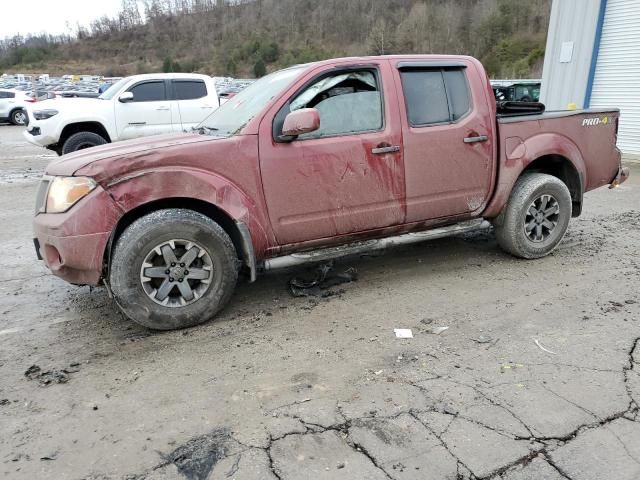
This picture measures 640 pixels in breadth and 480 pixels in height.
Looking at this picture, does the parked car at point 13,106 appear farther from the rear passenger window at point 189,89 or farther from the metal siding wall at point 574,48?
the metal siding wall at point 574,48

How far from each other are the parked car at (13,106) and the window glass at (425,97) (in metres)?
23.5

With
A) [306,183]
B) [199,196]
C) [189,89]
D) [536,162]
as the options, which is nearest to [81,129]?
[189,89]

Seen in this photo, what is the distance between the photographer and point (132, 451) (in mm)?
2393

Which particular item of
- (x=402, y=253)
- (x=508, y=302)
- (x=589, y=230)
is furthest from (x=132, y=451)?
(x=589, y=230)

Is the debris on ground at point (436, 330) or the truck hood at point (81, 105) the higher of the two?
the truck hood at point (81, 105)

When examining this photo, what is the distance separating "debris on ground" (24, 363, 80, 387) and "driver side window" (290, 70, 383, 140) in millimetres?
2229

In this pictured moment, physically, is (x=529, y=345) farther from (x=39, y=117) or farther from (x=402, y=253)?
(x=39, y=117)

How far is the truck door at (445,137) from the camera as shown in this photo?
414cm

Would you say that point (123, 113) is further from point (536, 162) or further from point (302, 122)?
point (536, 162)

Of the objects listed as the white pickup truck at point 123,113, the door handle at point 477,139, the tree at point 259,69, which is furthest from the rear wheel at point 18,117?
the tree at point 259,69

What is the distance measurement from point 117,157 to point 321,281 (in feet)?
6.44

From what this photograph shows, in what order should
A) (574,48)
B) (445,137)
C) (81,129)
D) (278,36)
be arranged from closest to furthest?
(445,137) → (81,129) → (574,48) → (278,36)

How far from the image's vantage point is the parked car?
22.7 m

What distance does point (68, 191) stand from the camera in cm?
332
